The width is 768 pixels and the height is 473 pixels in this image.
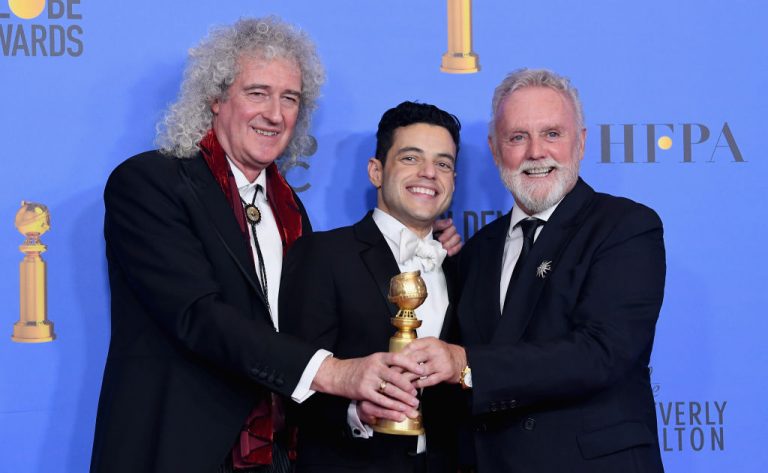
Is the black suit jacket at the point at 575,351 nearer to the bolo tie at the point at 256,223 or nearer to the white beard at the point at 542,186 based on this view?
the white beard at the point at 542,186

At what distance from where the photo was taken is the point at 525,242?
2289 mm

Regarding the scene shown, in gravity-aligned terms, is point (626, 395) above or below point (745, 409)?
above

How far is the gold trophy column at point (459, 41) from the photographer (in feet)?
9.36

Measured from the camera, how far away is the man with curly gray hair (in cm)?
205

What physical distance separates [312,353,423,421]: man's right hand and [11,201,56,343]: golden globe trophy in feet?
3.53

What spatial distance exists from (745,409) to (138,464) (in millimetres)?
1886

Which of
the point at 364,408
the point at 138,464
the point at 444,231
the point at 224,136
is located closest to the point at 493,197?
the point at 444,231

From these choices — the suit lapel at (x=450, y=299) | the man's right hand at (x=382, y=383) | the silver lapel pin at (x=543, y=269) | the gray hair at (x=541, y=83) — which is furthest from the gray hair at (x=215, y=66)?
the silver lapel pin at (x=543, y=269)

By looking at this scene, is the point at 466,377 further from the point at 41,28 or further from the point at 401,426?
the point at 41,28

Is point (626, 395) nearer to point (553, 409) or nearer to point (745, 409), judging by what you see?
point (553, 409)

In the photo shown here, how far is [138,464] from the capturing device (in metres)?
2.14

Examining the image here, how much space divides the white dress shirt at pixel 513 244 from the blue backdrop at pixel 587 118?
1.58ft

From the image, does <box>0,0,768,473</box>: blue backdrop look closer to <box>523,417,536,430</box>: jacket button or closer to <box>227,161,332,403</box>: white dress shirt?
<box>227,161,332,403</box>: white dress shirt

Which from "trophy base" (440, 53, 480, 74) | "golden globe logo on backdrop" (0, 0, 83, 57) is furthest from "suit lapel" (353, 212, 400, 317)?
"golden globe logo on backdrop" (0, 0, 83, 57)
